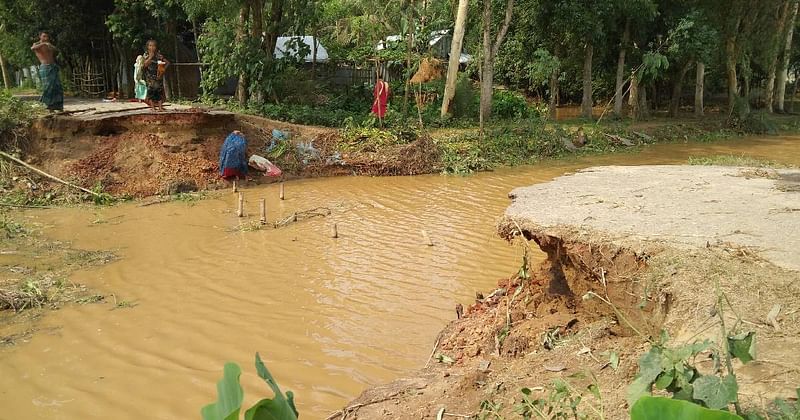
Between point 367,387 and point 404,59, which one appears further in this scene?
point 404,59

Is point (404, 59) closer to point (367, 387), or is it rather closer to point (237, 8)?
point (237, 8)

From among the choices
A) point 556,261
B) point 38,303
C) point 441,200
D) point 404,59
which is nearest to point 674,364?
point 556,261

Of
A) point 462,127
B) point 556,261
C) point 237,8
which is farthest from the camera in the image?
point 462,127

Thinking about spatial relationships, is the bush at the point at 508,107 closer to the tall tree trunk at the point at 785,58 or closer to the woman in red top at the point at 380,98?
the woman in red top at the point at 380,98

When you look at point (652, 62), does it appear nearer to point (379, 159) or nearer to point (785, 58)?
point (379, 159)

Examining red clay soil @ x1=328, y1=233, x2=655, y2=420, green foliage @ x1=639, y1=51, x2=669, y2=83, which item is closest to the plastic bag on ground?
red clay soil @ x1=328, y1=233, x2=655, y2=420

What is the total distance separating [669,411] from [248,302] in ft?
16.3

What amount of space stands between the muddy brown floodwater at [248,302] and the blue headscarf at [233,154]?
1133 mm

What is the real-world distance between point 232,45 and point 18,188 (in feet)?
23.4

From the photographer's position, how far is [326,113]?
1562 cm

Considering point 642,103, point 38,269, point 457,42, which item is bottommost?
point 38,269

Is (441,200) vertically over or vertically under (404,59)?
under

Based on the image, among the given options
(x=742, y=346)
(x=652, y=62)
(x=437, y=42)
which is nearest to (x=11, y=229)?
(x=742, y=346)

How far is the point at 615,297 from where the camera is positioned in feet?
12.0
